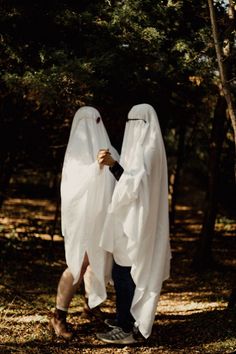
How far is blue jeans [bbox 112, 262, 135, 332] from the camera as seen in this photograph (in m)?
4.88

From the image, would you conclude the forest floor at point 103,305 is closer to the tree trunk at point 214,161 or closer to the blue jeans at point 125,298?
the blue jeans at point 125,298

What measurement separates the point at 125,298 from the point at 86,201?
1.03 metres

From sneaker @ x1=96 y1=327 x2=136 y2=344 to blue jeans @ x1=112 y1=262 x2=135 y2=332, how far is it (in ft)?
0.17

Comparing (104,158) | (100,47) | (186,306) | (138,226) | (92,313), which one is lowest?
(186,306)

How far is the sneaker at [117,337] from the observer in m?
4.79

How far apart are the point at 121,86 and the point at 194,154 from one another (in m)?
9.25

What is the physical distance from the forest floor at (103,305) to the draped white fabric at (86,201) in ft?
1.88

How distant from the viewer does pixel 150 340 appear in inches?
198

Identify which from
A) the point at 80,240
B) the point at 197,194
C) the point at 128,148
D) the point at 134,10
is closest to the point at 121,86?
the point at 134,10

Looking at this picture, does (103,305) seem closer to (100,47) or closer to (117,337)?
(117,337)

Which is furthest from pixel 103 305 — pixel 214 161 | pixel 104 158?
pixel 214 161

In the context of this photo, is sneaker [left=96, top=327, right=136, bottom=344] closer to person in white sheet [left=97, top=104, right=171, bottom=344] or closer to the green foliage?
person in white sheet [left=97, top=104, right=171, bottom=344]

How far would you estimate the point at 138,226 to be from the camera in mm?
4770

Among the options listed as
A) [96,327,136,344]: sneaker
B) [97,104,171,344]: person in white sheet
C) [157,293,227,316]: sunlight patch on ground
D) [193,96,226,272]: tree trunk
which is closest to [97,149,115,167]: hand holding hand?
[97,104,171,344]: person in white sheet
